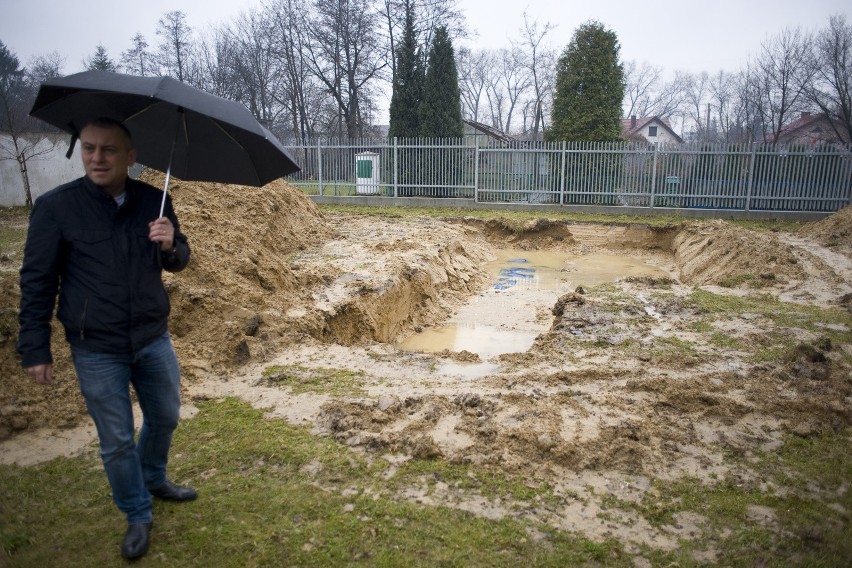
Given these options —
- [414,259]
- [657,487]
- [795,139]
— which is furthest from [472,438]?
[795,139]

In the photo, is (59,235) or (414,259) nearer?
(59,235)

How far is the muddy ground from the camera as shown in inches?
154

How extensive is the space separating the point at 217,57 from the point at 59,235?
37.8 metres

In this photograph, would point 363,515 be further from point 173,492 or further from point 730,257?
point 730,257

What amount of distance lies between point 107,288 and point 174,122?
1.14 metres

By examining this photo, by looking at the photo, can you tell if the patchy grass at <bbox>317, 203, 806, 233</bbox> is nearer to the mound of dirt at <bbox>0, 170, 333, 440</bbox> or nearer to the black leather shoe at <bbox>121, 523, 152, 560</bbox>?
the mound of dirt at <bbox>0, 170, 333, 440</bbox>

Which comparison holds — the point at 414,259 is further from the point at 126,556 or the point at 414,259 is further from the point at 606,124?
the point at 606,124

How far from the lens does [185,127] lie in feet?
10.5

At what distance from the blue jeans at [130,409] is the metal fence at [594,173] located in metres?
17.7

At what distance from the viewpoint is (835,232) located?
13844mm

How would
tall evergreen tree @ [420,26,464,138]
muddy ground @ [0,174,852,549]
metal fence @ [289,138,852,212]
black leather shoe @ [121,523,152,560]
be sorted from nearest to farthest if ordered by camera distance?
black leather shoe @ [121,523,152,560] < muddy ground @ [0,174,852,549] < metal fence @ [289,138,852,212] < tall evergreen tree @ [420,26,464,138]

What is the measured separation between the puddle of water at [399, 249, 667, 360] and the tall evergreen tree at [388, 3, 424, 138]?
1023cm

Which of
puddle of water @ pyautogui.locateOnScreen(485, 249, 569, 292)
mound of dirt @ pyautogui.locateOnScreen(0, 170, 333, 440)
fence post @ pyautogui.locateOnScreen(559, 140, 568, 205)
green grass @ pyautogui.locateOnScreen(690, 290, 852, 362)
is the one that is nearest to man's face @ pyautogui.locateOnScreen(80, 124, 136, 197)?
mound of dirt @ pyautogui.locateOnScreen(0, 170, 333, 440)

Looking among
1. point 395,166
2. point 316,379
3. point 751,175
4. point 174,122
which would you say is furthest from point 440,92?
point 174,122
